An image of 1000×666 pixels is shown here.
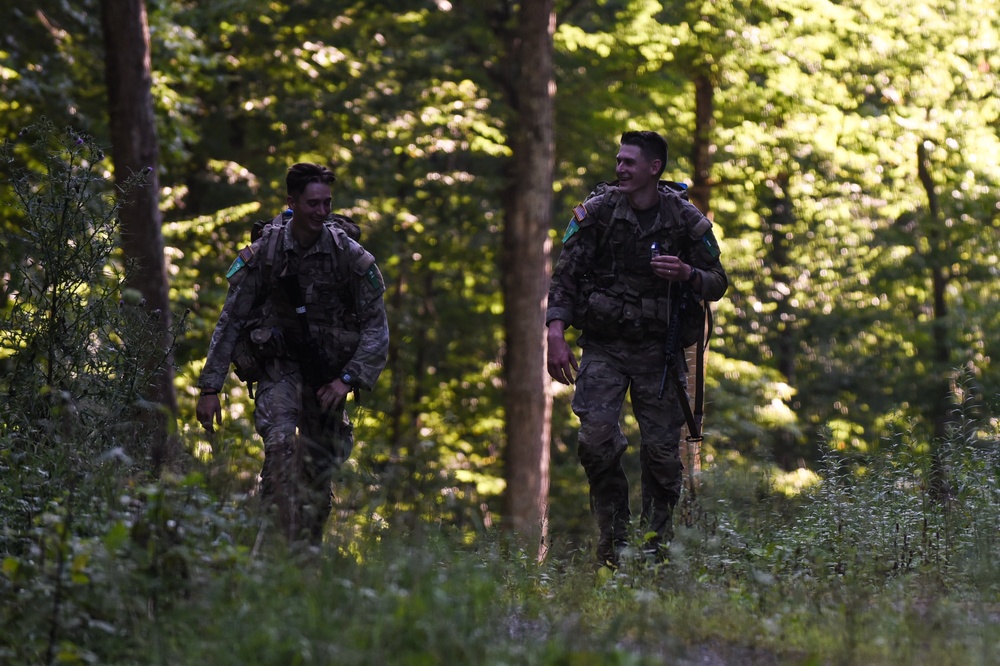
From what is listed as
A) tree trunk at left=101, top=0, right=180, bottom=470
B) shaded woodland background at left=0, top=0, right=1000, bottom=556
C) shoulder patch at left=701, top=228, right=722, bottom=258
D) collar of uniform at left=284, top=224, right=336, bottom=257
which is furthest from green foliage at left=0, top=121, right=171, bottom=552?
shaded woodland background at left=0, top=0, right=1000, bottom=556

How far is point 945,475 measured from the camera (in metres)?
7.39

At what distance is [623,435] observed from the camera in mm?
7266

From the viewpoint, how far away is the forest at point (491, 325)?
14.6 feet

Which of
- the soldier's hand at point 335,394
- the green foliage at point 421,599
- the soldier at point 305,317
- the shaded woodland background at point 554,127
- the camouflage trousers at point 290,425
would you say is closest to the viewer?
the green foliage at point 421,599

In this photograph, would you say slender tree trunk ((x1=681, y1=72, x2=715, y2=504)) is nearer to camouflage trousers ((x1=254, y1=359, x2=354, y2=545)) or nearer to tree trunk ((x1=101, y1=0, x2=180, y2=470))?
tree trunk ((x1=101, y1=0, x2=180, y2=470))

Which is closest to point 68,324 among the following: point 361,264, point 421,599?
point 361,264

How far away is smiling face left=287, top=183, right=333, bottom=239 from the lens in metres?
7.24

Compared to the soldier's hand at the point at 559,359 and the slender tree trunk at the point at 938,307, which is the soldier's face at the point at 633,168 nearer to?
the soldier's hand at the point at 559,359

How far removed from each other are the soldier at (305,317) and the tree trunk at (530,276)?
9348 millimetres

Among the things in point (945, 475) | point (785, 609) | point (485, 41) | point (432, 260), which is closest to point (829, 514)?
point (945, 475)

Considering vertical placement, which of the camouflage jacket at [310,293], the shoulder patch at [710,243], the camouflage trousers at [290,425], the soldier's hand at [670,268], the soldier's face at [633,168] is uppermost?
the soldier's face at [633,168]

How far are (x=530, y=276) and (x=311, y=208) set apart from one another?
→ 33.0ft

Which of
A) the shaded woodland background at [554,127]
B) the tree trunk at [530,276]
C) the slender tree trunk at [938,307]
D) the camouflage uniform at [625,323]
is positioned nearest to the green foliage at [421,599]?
the camouflage uniform at [625,323]

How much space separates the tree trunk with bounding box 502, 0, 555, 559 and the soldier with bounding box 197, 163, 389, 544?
935 centimetres
